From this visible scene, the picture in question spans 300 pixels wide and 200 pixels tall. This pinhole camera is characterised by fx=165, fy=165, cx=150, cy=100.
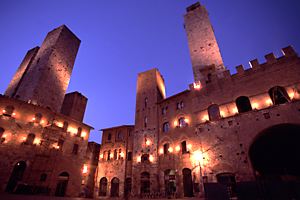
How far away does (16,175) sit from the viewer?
61.9 ft

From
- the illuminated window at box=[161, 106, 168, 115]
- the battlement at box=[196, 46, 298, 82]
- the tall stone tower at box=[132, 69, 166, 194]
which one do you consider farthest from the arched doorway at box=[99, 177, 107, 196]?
the battlement at box=[196, 46, 298, 82]

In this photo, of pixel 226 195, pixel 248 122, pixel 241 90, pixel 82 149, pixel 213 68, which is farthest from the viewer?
pixel 82 149

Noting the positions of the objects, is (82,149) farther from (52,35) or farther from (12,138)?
(52,35)

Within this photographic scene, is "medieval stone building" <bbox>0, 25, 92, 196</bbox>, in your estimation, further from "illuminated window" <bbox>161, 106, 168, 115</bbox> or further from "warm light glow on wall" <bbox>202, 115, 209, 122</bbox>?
"warm light glow on wall" <bbox>202, 115, 209, 122</bbox>

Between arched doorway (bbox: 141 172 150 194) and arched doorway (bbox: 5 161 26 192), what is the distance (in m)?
14.5

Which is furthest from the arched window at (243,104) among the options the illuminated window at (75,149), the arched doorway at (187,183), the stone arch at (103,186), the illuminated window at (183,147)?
the illuminated window at (75,149)

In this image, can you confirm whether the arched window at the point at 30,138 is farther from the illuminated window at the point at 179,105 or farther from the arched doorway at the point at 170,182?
the illuminated window at the point at 179,105

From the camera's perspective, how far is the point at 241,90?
18047mm

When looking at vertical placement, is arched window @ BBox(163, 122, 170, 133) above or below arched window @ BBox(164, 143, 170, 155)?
above

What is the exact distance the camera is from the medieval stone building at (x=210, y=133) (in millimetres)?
15617

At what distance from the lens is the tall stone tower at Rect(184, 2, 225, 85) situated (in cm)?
2352

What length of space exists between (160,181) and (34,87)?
74.1ft

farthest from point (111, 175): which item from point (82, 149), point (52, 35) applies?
point (52, 35)

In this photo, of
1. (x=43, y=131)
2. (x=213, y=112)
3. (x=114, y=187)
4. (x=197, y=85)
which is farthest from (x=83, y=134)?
(x=213, y=112)
